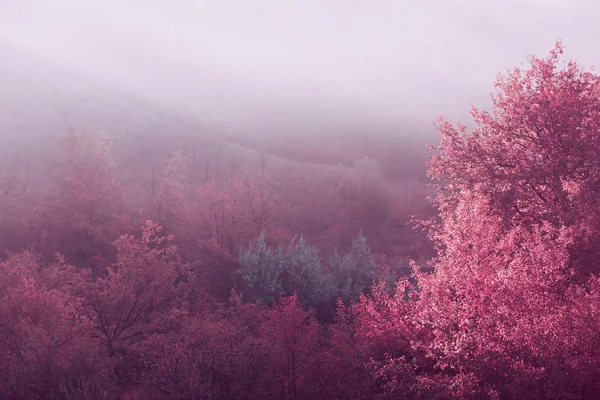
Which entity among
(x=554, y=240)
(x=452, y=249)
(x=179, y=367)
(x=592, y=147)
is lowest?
(x=179, y=367)

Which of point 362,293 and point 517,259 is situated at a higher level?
point 517,259

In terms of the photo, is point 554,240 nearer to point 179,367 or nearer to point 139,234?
point 179,367

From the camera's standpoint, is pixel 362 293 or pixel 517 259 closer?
pixel 517 259

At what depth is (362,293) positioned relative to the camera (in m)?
30.6

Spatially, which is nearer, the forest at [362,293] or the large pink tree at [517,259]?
the large pink tree at [517,259]

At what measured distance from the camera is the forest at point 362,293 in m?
13.4

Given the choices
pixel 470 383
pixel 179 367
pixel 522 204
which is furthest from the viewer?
pixel 179 367

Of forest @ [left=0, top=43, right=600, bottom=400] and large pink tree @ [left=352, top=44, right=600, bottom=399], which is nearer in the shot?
large pink tree @ [left=352, top=44, right=600, bottom=399]

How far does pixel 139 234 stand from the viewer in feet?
174

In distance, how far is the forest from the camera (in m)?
13.4

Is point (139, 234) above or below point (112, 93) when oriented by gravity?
below

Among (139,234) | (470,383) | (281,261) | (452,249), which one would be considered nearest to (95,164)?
(139,234)

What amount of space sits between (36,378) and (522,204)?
2232 centimetres

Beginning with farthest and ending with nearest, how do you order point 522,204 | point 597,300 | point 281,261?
point 281,261 < point 522,204 < point 597,300
